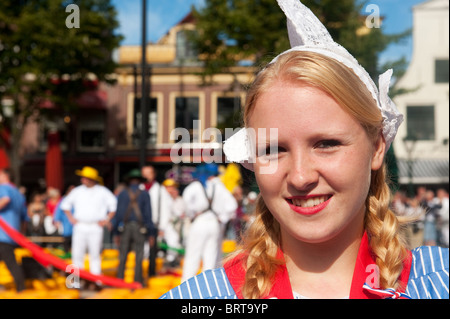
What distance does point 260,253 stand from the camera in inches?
42.5

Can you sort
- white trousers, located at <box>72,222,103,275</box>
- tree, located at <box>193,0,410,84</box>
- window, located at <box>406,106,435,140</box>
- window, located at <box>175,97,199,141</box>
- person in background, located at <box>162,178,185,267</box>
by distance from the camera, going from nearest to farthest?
white trousers, located at <box>72,222,103,275</box>, person in background, located at <box>162,178,185,267</box>, tree, located at <box>193,0,410,84</box>, window, located at <box>406,106,435,140</box>, window, located at <box>175,97,199,141</box>

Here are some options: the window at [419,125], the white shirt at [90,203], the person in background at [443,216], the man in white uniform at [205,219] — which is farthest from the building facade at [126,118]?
the man in white uniform at [205,219]

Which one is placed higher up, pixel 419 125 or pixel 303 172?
pixel 419 125

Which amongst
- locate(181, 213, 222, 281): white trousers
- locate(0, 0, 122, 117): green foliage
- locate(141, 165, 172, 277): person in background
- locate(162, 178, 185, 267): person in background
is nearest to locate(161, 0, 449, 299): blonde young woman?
locate(181, 213, 222, 281): white trousers

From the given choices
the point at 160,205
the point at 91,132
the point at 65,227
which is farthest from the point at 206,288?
the point at 91,132

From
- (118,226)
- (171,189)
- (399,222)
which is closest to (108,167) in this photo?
(171,189)

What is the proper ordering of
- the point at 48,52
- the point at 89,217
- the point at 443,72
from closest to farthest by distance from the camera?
the point at 89,217 → the point at 443,72 → the point at 48,52

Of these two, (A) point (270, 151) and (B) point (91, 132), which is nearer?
(A) point (270, 151)

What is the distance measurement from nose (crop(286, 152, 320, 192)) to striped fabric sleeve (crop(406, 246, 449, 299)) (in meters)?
0.30

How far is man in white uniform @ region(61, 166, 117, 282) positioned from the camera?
23.1 feet

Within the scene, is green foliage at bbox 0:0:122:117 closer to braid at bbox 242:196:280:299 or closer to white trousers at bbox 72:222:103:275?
white trousers at bbox 72:222:103:275

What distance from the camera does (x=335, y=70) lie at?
38.8 inches

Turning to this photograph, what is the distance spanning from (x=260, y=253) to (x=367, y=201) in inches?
9.9

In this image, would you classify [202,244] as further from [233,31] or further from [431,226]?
[233,31]
